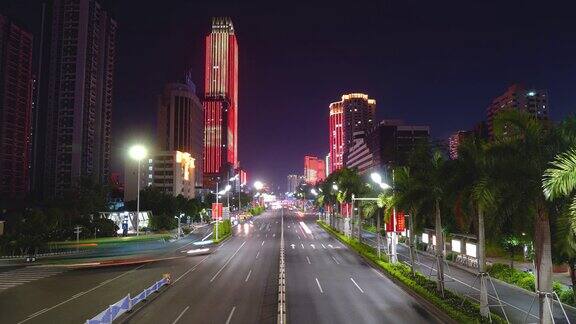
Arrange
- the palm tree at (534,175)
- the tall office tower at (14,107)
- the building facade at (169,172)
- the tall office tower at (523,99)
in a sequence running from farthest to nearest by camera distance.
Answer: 1. the tall office tower at (523,99)
2. the tall office tower at (14,107)
3. the building facade at (169,172)
4. the palm tree at (534,175)

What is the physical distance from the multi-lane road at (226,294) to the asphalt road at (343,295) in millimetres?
48

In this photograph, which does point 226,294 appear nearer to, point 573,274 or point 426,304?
point 426,304

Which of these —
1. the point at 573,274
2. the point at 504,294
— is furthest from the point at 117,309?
the point at 573,274

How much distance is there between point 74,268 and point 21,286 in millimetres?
8915

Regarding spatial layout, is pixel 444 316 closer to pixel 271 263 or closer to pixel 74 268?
pixel 271 263

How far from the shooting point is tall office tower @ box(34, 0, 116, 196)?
525 feet

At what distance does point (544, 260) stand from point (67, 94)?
562ft

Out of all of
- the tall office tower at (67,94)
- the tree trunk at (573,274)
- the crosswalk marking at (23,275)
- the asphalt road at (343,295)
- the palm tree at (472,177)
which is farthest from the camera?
the tall office tower at (67,94)

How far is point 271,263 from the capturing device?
1698 inches

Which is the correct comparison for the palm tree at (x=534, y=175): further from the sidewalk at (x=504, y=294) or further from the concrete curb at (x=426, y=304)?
the concrete curb at (x=426, y=304)

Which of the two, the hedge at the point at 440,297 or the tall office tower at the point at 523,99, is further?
the tall office tower at the point at 523,99

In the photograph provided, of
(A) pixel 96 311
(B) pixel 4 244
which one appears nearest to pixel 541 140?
(A) pixel 96 311

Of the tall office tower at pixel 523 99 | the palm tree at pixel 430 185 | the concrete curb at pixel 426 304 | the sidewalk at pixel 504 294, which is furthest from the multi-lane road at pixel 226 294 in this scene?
the tall office tower at pixel 523 99

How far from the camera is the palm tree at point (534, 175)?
16.1 meters
